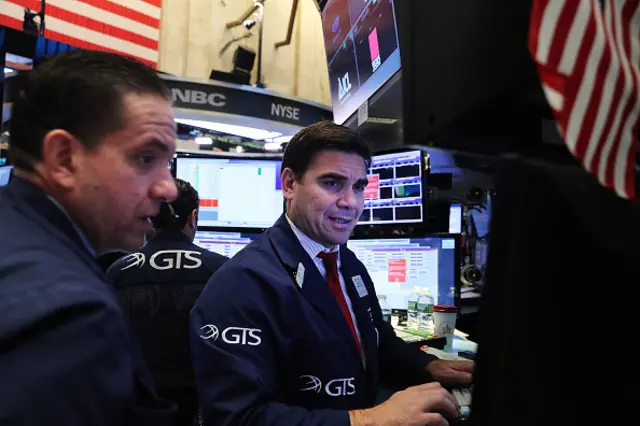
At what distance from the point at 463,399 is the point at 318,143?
0.90m

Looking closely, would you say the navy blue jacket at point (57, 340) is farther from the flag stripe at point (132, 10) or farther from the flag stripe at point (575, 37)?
the flag stripe at point (132, 10)

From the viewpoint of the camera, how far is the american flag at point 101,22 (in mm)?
4297

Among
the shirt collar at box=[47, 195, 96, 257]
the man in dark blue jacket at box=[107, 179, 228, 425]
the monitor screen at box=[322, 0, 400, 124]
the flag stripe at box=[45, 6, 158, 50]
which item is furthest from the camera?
the flag stripe at box=[45, 6, 158, 50]

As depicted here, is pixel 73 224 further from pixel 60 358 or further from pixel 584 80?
pixel 584 80

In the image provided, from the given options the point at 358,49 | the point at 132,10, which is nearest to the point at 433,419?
the point at 358,49

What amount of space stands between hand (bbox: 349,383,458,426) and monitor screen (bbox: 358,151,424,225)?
4.72 feet

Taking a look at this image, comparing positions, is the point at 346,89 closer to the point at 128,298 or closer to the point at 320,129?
the point at 320,129

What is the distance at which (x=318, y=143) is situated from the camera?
1.59 m

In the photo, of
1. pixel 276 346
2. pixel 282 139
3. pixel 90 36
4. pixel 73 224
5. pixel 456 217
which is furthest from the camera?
pixel 282 139

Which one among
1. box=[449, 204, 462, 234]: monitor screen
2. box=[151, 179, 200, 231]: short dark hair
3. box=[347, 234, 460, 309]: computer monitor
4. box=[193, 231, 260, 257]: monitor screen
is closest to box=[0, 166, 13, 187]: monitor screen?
box=[193, 231, 260, 257]: monitor screen

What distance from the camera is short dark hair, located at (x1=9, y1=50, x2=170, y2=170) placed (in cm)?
82

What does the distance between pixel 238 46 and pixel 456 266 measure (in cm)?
424

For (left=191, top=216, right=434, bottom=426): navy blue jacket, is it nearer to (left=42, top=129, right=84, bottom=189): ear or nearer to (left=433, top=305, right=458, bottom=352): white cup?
(left=42, top=129, right=84, bottom=189): ear

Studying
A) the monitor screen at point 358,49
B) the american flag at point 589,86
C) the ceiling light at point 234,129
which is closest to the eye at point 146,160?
the american flag at point 589,86
